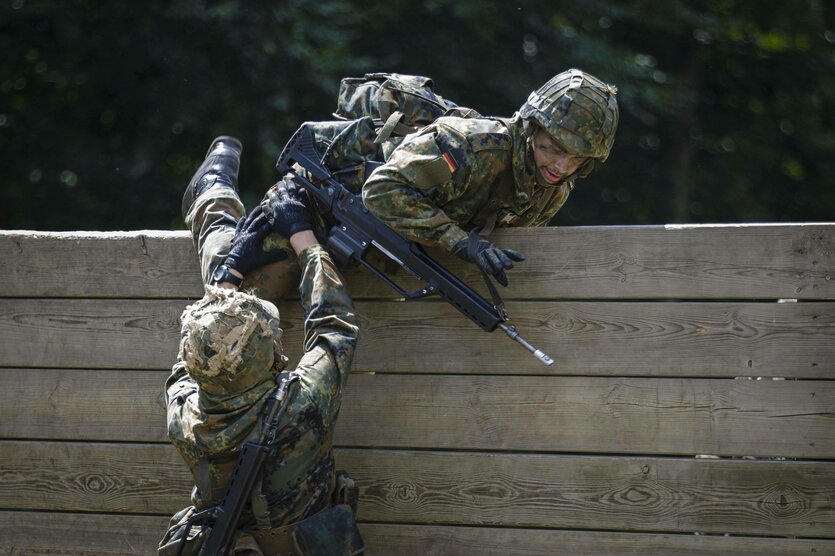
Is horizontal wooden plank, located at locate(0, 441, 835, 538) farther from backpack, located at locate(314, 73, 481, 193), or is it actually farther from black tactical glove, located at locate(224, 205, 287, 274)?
backpack, located at locate(314, 73, 481, 193)

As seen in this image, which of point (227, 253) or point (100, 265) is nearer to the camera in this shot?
point (227, 253)

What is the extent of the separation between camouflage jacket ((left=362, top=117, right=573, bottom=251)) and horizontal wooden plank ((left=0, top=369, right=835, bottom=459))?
0.64 metres

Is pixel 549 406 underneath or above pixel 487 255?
underneath

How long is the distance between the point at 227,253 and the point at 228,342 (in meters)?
1.00

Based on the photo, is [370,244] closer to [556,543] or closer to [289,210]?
[289,210]

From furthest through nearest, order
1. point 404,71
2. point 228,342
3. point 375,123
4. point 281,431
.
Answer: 1. point 404,71
2. point 375,123
3. point 281,431
4. point 228,342

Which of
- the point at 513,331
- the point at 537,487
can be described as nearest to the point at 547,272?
the point at 513,331

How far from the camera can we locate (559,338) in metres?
4.18

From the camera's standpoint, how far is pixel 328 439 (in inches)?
146

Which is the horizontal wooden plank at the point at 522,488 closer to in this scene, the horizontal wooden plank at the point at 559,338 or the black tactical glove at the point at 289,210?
the horizontal wooden plank at the point at 559,338

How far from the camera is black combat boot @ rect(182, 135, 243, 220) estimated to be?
15.6ft

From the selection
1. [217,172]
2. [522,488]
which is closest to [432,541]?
[522,488]

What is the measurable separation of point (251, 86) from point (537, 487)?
6.33 meters

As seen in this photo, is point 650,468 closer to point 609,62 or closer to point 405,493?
point 405,493
